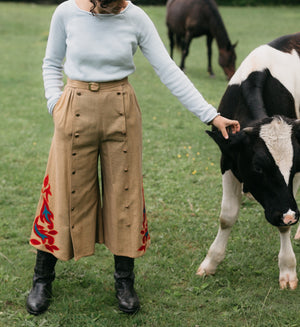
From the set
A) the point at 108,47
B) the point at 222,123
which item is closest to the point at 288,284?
the point at 222,123

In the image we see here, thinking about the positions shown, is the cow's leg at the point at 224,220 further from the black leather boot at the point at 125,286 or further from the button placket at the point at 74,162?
the button placket at the point at 74,162

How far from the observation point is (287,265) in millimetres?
3420

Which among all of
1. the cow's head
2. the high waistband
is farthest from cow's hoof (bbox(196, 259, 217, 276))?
the high waistband

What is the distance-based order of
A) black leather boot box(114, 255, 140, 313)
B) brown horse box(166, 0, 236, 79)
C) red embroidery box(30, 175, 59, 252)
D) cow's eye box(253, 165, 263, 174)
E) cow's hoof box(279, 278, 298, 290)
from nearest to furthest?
1. cow's eye box(253, 165, 263, 174)
2. red embroidery box(30, 175, 59, 252)
3. black leather boot box(114, 255, 140, 313)
4. cow's hoof box(279, 278, 298, 290)
5. brown horse box(166, 0, 236, 79)

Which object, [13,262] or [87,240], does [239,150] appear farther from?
[13,262]

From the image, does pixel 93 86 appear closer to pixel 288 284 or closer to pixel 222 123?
pixel 222 123

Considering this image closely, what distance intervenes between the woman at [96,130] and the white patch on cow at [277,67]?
2.15 feet

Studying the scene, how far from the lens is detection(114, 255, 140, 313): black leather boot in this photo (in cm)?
305

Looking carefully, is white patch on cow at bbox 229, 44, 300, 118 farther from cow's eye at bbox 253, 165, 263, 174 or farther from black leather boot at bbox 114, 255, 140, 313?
black leather boot at bbox 114, 255, 140, 313

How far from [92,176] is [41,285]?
2.56 ft

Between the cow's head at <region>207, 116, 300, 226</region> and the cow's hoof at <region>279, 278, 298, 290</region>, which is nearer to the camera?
the cow's head at <region>207, 116, 300, 226</region>

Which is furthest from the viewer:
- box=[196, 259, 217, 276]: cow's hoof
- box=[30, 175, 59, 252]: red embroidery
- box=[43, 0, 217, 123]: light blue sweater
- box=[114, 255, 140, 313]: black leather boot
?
box=[196, 259, 217, 276]: cow's hoof

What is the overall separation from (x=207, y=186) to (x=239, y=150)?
2.26 meters

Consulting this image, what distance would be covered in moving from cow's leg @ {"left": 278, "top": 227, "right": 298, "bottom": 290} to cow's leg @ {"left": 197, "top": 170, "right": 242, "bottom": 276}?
34 centimetres
